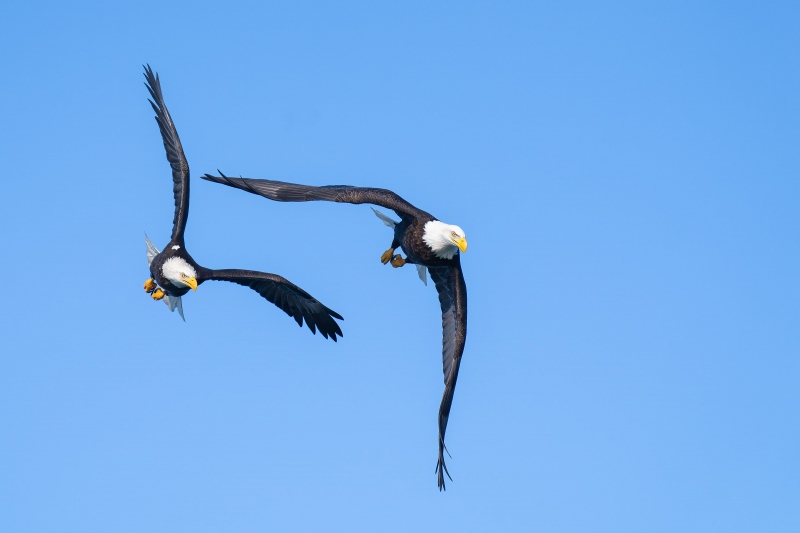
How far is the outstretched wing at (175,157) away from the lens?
1573 centimetres

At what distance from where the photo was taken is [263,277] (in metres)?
15.7

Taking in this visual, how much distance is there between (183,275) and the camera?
15.1 m

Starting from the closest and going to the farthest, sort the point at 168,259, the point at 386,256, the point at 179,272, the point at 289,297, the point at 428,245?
the point at 428,245, the point at 179,272, the point at 168,259, the point at 386,256, the point at 289,297

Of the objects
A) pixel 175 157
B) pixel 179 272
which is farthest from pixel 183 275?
pixel 175 157

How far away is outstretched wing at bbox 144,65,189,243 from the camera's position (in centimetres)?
1573

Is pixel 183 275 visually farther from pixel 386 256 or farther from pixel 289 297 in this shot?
pixel 386 256

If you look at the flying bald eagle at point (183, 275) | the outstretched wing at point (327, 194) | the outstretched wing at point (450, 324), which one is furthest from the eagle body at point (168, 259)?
the outstretched wing at point (450, 324)

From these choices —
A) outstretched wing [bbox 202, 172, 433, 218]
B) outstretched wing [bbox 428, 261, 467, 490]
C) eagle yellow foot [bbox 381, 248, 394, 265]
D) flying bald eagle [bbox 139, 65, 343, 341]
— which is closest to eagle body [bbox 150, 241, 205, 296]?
flying bald eagle [bbox 139, 65, 343, 341]

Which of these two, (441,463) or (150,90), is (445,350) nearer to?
(441,463)

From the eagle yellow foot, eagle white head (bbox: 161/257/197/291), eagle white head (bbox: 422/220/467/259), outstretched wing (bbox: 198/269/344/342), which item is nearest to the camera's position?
eagle white head (bbox: 422/220/467/259)

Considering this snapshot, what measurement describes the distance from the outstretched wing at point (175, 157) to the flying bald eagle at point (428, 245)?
3.00ft

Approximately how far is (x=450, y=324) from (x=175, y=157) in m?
3.93

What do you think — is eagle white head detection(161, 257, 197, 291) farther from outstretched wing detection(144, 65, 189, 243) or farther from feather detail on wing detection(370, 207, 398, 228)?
feather detail on wing detection(370, 207, 398, 228)

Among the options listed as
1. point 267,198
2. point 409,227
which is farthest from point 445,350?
point 267,198
